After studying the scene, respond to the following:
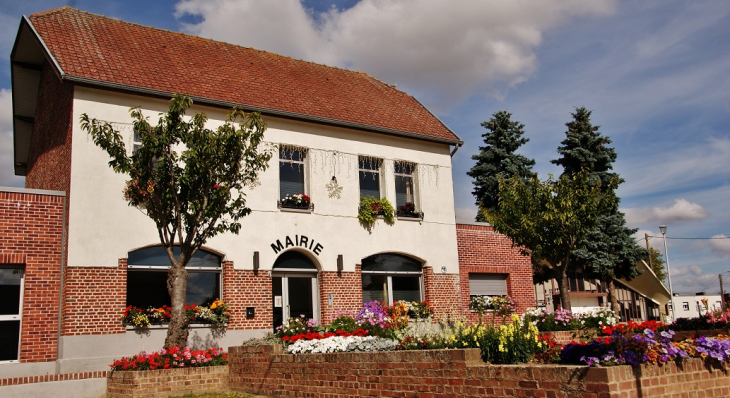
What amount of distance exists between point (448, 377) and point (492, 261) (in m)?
13.1

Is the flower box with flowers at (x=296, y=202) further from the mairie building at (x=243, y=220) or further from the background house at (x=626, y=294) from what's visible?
the background house at (x=626, y=294)

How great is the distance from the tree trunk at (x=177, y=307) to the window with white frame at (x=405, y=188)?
27.5ft

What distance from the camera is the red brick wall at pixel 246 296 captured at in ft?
52.3

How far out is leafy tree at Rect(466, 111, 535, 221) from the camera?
30641 millimetres

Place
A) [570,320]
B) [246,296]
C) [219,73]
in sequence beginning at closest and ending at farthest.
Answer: [246,296] → [570,320] → [219,73]

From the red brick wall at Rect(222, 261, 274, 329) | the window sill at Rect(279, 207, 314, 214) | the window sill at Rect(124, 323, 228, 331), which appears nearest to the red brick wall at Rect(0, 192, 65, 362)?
the window sill at Rect(124, 323, 228, 331)

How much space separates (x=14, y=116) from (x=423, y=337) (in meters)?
16.4

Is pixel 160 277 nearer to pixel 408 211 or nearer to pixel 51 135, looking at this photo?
pixel 51 135

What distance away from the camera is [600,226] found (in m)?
29.5

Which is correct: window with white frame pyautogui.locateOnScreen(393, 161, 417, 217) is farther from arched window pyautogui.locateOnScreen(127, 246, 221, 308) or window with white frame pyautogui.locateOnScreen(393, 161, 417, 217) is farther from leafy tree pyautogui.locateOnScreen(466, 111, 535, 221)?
leafy tree pyautogui.locateOnScreen(466, 111, 535, 221)

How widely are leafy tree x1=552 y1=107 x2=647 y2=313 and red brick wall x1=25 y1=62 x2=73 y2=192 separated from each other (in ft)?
68.3

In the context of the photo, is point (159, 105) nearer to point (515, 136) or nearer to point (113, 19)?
point (113, 19)

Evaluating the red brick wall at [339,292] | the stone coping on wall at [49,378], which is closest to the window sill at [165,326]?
the stone coping on wall at [49,378]

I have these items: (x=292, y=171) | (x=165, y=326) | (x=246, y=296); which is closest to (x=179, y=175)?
(x=165, y=326)
